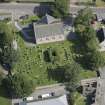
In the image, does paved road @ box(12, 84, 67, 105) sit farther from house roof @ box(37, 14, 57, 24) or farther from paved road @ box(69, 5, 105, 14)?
paved road @ box(69, 5, 105, 14)

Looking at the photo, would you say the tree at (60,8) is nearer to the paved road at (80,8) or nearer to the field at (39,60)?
the paved road at (80,8)

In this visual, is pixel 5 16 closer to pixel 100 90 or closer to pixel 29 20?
pixel 29 20

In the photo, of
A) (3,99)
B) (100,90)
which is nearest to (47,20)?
(100,90)

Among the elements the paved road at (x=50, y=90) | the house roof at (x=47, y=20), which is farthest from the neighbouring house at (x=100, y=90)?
the house roof at (x=47, y=20)

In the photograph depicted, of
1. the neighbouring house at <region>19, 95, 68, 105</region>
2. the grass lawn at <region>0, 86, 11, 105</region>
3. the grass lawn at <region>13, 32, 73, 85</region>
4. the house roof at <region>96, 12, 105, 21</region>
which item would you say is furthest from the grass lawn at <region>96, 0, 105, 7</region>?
the grass lawn at <region>0, 86, 11, 105</region>

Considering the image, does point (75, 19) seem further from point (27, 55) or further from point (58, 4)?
point (27, 55)

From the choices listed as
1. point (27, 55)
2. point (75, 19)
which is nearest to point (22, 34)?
point (27, 55)

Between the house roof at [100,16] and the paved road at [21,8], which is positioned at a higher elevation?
the paved road at [21,8]

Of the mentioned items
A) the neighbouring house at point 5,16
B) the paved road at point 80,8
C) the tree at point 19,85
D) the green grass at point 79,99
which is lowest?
the green grass at point 79,99
